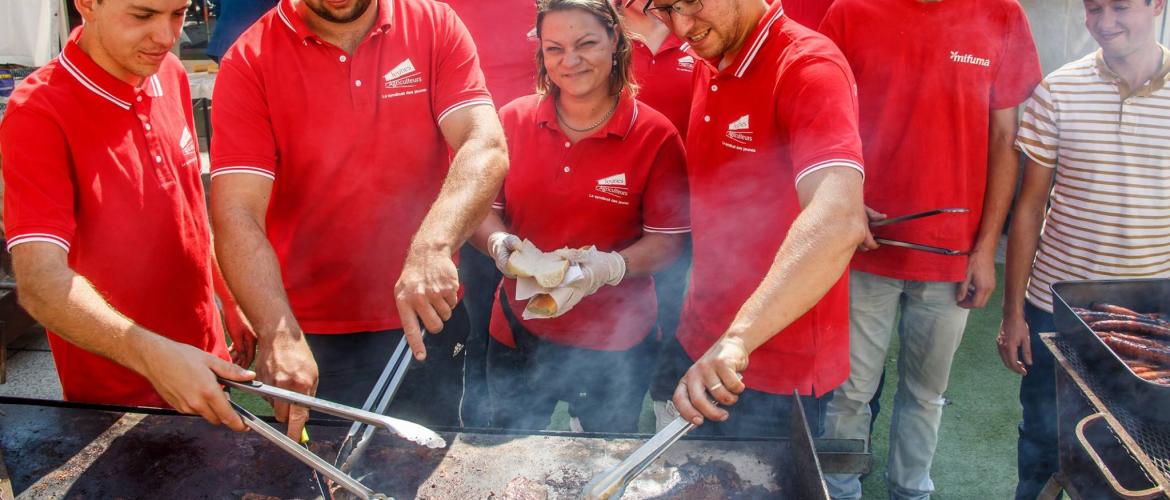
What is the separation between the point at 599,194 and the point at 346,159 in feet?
3.18

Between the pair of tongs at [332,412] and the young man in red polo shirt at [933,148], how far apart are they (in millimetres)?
2088

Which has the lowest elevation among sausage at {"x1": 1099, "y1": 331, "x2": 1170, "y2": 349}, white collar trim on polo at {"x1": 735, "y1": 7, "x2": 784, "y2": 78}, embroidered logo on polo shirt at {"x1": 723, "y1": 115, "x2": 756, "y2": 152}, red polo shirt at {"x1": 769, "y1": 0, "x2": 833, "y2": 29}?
sausage at {"x1": 1099, "y1": 331, "x2": 1170, "y2": 349}

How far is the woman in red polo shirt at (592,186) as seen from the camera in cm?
307

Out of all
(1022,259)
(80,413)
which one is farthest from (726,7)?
(80,413)

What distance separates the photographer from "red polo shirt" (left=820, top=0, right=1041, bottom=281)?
2.99 meters

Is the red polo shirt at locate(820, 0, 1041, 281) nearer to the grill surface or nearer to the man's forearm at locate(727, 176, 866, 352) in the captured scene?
the man's forearm at locate(727, 176, 866, 352)

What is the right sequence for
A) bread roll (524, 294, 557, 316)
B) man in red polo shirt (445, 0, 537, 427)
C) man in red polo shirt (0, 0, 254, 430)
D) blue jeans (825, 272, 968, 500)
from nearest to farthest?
man in red polo shirt (0, 0, 254, 430) → bread roll (524, 294, 557, 316) → blue jeans (825, 272, 968, 500) → man in red polo shirt (445, 0, 537, 427)

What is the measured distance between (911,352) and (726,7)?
174cm

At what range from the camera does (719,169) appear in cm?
272

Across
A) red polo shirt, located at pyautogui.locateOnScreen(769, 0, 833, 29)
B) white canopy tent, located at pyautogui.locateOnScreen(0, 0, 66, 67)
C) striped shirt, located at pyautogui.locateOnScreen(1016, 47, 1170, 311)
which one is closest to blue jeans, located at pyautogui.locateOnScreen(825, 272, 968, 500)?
striped shirt, located at pyautogui.locateOnScreen(1016, 47, 1170, 311)

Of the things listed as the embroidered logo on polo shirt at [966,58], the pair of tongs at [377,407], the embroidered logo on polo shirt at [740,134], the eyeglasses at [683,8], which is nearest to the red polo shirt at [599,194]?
the embroidered logo on polo shirt at [740,134]

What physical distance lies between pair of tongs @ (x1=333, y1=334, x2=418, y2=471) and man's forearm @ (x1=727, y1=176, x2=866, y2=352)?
0.88m

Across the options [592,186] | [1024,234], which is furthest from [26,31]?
[1024,234]

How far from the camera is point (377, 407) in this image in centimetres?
215
